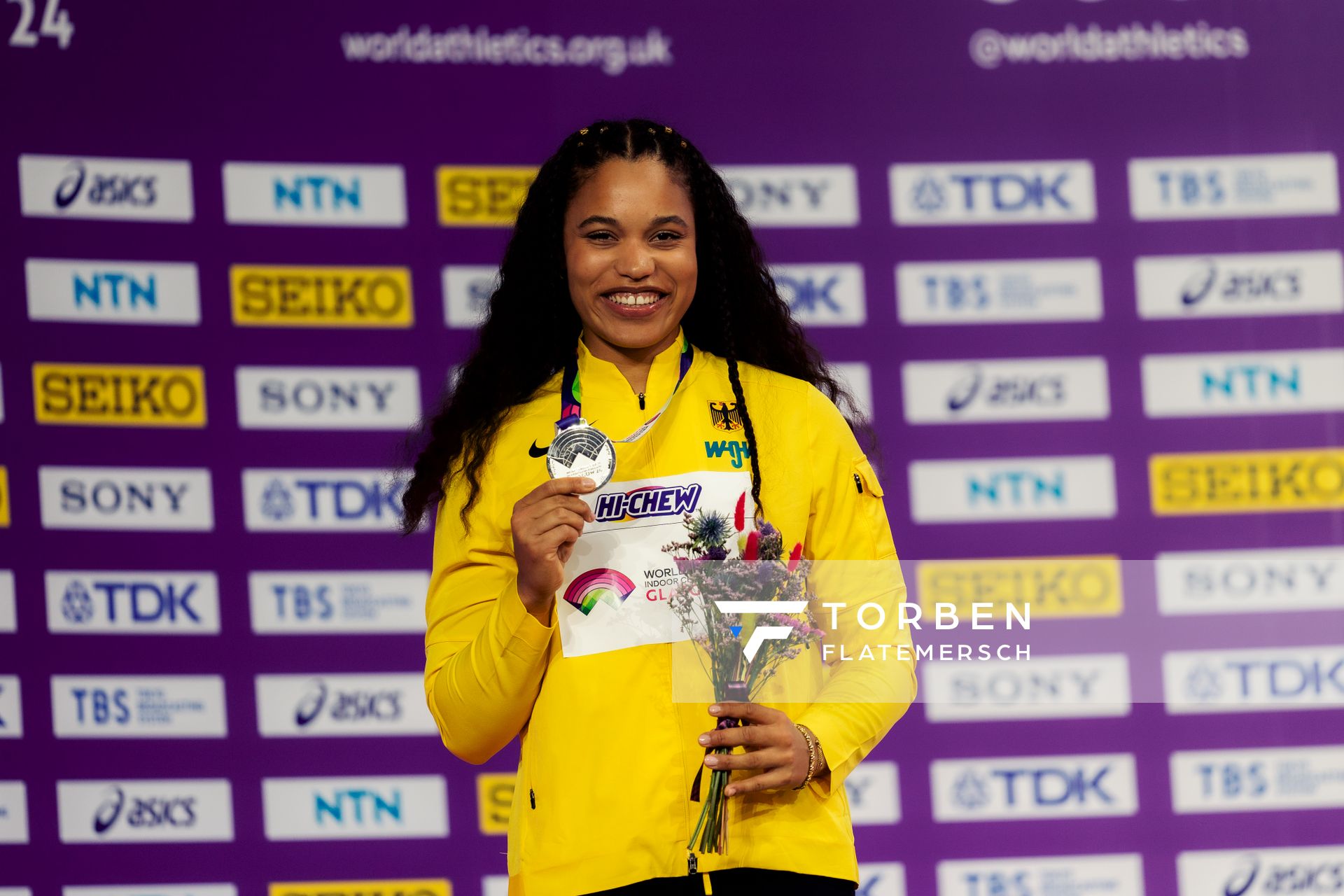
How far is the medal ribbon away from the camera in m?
1.66

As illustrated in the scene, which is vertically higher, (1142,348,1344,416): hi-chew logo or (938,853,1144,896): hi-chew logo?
(1142,348,1344,416): hi-chew logo

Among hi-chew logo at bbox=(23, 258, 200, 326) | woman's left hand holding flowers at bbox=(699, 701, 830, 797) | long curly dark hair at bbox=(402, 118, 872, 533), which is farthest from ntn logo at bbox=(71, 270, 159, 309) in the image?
woman's left hand holding flowers at bbox=(699, 701, 830, 797)

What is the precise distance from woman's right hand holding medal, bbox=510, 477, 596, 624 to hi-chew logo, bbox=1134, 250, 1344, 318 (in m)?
2.68

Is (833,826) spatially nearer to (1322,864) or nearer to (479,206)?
(479,206)

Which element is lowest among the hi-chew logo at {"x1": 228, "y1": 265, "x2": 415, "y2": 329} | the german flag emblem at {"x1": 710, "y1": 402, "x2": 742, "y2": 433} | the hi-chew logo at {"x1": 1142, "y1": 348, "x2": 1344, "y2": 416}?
the german flag emblem at {"x1": 710, "y1": 402, "x2": 742, "y2": 433}

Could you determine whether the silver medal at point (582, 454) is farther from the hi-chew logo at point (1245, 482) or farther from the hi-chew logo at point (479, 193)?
the hi-chew logo at point (1245, 482)

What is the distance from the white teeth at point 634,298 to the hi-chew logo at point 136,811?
238 centimetres

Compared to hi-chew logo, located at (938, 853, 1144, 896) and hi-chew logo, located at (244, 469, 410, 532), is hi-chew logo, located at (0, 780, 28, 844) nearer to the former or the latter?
hi-chew logo, located at (244, 469, 410, 532)

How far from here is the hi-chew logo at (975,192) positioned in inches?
147

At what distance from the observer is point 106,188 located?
140 inches

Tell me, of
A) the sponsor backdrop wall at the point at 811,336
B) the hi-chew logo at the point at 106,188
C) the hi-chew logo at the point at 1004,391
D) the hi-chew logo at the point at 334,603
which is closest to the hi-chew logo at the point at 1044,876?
the sponsor backdrop wall at the point at 811,336

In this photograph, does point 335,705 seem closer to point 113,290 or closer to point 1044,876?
point 113,290

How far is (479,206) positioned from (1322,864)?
292 centimetres

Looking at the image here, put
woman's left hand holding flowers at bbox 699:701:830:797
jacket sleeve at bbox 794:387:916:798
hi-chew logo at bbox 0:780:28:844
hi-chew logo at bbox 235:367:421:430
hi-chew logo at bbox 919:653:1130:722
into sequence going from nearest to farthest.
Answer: woman's left hand holding flowers at bbox 699:701:830:797
jacket sleeve at bbox 794:387:916:798
hi-chew logo at bbox 0:780:28:844
hi-chew logo at bbox 235:367:421:430
hi-chew logo at bbox 919:653:1130:722
